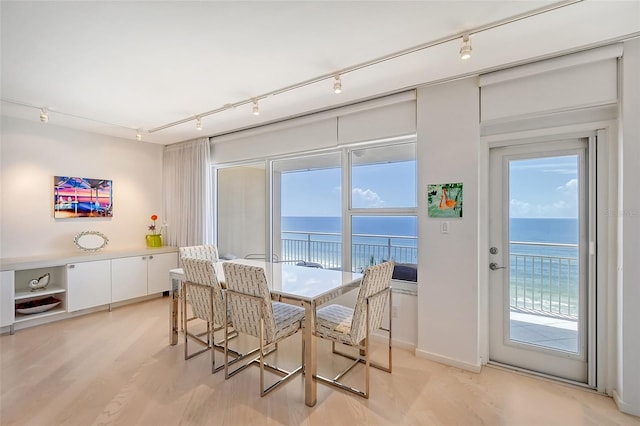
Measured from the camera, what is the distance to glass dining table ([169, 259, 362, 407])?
7.06ft

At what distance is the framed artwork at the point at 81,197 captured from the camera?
4.11 m

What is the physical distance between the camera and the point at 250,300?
222 cm

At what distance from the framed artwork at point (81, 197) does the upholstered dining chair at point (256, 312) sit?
3.37 meters

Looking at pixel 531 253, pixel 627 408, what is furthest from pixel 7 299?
pixel 627 408

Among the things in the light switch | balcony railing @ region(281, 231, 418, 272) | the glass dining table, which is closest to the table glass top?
the glass dining table

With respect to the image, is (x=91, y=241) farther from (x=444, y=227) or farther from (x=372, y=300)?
(x=444, y=227)

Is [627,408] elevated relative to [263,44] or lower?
lower

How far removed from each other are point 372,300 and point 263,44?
2055 mm

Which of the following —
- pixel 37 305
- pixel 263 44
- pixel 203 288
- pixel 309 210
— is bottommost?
pixel 37 305

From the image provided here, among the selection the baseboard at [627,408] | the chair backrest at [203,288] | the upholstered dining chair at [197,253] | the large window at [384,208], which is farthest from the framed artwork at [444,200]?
the upholstered dining chair at [197,253]

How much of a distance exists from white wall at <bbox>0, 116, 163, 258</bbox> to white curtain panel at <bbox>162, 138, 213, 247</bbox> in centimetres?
27

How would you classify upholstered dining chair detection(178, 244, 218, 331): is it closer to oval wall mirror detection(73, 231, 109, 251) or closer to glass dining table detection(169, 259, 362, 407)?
glass dining table detection(169, 259, 362, 407)

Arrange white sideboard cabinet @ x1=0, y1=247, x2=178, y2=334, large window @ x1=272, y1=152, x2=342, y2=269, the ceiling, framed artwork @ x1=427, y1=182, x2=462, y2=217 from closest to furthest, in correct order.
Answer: the ceiling < framed artwork @ x1=427, y1=182, x2=462, y2=217 < white sideboard cabinet @ x1=0, y1=247, x2=178, y2=334 < large window @ x1=272, y1=152, x2=342, y2=269

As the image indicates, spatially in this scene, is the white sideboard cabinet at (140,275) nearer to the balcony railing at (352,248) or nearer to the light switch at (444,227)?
the balcony railing at (352,248)
